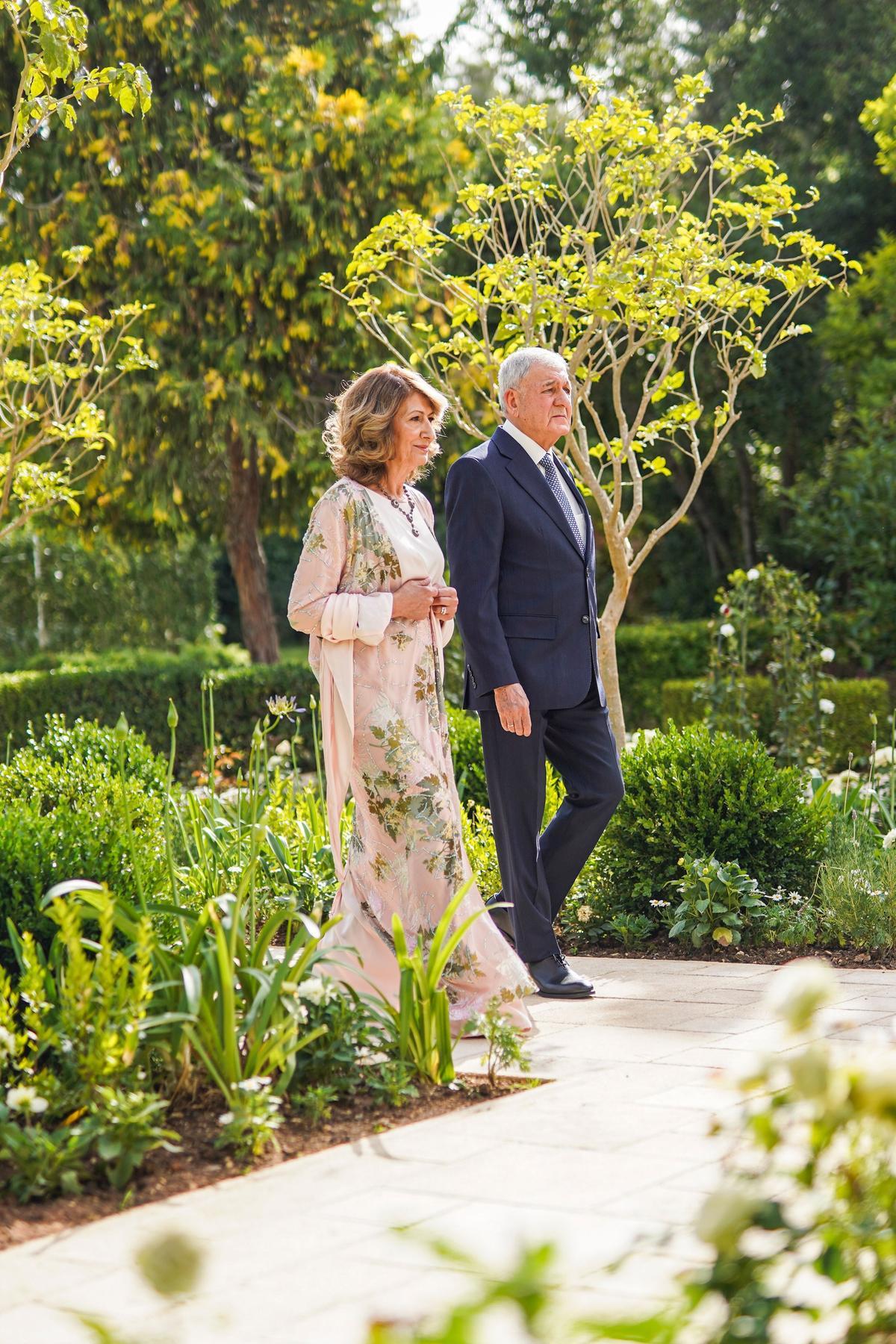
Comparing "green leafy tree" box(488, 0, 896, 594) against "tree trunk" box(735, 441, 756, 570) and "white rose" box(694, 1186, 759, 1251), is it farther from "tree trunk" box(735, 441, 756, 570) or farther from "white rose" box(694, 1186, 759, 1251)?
"white rose" box(694, 1186, 759, 1251)

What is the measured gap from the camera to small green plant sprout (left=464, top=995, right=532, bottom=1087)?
3.42 m

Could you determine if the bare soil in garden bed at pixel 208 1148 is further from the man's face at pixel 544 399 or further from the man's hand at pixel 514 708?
the man's face at pixel 544 399

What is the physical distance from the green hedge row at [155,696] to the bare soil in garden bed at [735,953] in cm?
730

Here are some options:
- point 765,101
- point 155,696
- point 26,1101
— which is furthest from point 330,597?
point 765,101

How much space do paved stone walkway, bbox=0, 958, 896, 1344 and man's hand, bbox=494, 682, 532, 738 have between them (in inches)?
40.3

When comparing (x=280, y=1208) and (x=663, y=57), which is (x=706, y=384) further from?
(x=280, y=1208)

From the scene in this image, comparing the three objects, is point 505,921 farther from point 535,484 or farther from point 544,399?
point 544,399

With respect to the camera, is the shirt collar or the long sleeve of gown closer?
the long sleeve of gown

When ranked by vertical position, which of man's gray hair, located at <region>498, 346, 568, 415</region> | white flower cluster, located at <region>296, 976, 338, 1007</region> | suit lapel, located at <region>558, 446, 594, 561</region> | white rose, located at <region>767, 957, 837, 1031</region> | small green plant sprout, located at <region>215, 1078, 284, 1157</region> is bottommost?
small green plant sprout, located at <region>215, 1078, 284, 1157</region>

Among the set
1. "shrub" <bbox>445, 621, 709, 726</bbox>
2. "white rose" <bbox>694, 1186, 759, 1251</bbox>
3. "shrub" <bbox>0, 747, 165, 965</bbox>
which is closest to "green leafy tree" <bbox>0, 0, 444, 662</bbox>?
"shrub" <bbox>445, 621, 709, 726</bbox>

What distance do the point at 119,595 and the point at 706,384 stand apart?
28.9 feet

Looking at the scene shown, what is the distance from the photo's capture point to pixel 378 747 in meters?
4.18

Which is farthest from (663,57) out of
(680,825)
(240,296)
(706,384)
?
(680,825)

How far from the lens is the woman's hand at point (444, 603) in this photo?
4.26m
